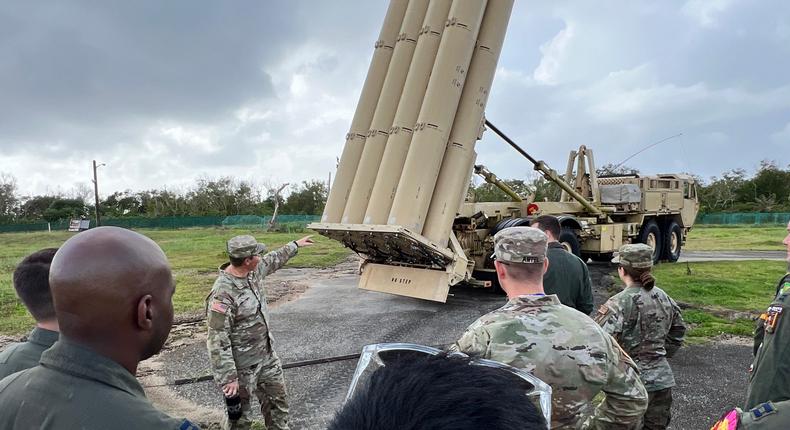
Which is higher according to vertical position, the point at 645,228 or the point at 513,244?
the point at 645,228

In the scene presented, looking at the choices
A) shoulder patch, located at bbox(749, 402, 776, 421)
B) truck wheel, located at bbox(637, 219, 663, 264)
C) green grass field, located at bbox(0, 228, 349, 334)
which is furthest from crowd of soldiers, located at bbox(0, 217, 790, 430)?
truck wheel, located at bbox(637, 219, 663, 264)

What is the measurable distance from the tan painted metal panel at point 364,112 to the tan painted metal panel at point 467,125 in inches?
47.7

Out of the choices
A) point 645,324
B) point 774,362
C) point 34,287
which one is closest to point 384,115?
point 645,324

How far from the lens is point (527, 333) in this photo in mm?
1794

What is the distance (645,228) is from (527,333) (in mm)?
12110

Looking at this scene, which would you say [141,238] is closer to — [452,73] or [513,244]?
[513,244]

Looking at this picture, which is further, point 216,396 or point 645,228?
point 645,228

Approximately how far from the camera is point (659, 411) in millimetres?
3250

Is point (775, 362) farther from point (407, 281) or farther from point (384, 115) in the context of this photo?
point (384, 115)

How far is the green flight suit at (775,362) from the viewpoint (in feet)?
7.20

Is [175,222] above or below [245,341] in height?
below

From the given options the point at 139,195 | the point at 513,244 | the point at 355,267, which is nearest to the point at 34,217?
the point at 139,195

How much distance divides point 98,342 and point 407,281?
5788mm

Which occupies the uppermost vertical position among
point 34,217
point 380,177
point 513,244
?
point 380,177
